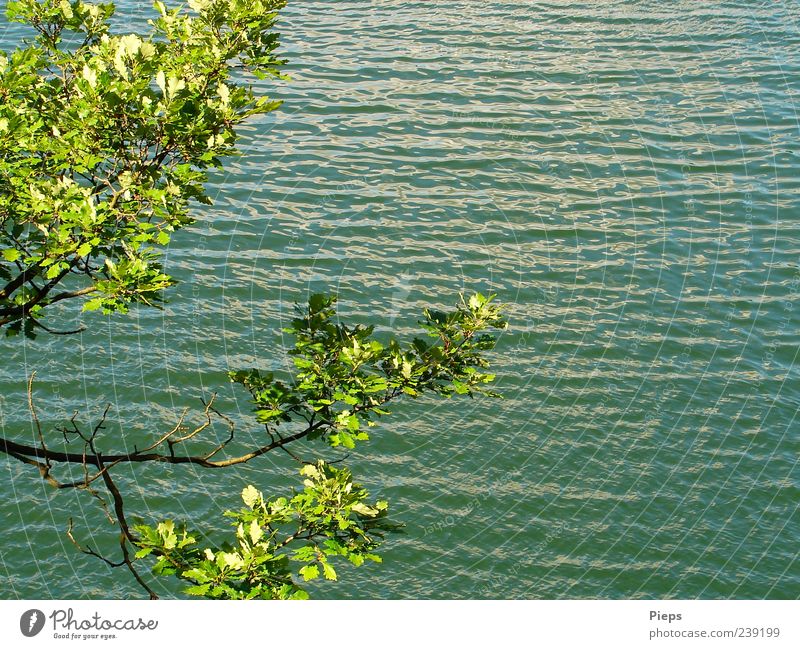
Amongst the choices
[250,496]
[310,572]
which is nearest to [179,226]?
[250,496]

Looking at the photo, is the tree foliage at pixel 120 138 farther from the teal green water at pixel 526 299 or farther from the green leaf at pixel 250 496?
the teal green water at pixel 526 299

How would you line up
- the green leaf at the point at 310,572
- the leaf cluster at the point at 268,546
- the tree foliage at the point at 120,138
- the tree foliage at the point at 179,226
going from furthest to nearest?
1. the tree foliage at the point at 120,138
2. the tree foliage at the point at 179,226
3. the green leaf at the point at 310,572
4. the leaf cluster at the point at 268,546

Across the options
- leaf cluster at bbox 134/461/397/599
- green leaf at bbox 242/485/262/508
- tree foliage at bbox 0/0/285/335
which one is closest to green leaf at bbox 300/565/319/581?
leaf cluster at bbox 134/461/397/599

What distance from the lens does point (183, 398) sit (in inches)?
902

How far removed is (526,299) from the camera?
26.2 m

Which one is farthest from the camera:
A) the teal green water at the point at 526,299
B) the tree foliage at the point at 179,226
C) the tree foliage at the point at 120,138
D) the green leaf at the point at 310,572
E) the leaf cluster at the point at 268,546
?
the teal green water at the point at 526,299

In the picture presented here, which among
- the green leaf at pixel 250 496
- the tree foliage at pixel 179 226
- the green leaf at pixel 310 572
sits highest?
the tree foliage at pixel 179 226

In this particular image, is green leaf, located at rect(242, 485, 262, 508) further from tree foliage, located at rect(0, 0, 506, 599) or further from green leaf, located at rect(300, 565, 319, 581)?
green leaf, located at rect(300, 565, 319, 581)

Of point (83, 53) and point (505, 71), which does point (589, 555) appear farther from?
point (505, 71)

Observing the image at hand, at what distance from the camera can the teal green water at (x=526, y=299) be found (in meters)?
19.8

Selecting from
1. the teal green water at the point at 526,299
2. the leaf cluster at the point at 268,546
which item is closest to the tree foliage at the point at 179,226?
the leaf cluster at the point at 268,546

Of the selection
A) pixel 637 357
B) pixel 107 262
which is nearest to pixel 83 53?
pixel 107 262

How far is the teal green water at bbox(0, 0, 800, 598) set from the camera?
19750 millimetres
